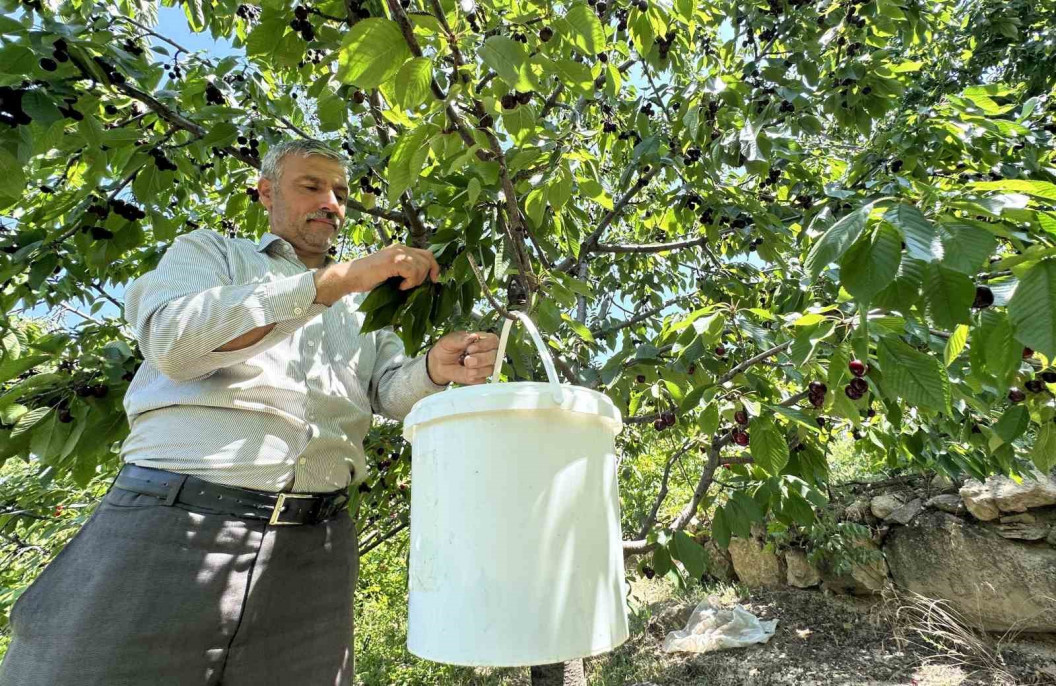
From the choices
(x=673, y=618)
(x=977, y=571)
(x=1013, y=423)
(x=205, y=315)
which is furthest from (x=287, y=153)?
(x=977, y=571)

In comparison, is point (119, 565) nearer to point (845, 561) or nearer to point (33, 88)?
point (33, 88)

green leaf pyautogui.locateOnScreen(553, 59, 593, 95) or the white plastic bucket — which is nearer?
the white plastic bucket

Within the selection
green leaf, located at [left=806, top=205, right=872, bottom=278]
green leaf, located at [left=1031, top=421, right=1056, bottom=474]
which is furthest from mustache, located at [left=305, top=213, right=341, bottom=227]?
green leaf, located at [left=1031, top=421, right=1056, bottom=474]

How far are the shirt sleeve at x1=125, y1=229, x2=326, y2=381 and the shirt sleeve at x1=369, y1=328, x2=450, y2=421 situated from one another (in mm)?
339

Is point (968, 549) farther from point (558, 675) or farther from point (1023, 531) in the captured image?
point (558, 675)

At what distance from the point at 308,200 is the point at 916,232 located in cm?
140

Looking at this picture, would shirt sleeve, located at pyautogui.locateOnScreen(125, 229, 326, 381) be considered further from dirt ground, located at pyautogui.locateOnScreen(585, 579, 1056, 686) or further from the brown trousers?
dirt ground, located at pyautogui.locateOnScreen(585, 579, 1056, 686)

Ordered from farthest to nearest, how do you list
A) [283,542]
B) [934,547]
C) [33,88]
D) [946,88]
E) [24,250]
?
[946,88] < [934,547] < [24,250] < [283,542] < [33,88]

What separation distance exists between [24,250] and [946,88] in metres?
6.65

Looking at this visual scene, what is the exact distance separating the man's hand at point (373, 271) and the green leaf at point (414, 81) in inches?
10.1

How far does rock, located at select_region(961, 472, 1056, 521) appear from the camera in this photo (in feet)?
13.8

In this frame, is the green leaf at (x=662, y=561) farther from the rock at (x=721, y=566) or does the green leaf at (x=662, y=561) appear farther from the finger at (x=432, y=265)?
the rock at (x=721, y=566)

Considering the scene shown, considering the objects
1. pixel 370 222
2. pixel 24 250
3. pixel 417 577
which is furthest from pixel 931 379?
pixel 370 222

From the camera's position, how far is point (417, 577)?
800 millimetres
